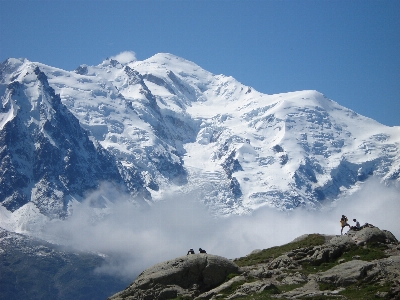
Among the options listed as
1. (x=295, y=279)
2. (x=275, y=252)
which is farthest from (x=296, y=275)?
(x=275, y=252)

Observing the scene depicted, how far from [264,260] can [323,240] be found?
7.81 m

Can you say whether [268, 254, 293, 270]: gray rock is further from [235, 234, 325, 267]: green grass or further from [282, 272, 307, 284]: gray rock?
[235, 234, 325, 267]: green grass

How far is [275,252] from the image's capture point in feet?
223

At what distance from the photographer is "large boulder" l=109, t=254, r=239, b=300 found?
53.8 meters

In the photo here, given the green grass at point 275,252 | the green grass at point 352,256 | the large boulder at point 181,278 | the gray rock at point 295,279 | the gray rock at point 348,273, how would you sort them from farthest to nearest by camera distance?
the green grass at point 275,252
the green grass at point 352,256
the large boulder at point 181,278
the gray rock at point 295,279
the gray rock at point 348,273

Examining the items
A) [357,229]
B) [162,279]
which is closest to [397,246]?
[357,229]

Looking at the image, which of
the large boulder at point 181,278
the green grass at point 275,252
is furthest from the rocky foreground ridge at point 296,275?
the green grass at point 275,252

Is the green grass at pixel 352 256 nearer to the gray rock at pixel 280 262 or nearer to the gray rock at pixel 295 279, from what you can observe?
the gray rock at pixel 295 279

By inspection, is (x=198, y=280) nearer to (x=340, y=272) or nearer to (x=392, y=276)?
(x=340, y=272)

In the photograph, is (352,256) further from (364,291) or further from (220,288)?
(220,288)

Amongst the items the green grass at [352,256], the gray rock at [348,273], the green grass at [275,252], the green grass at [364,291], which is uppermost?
the green grass at [275,252]

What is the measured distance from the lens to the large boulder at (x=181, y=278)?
176ft

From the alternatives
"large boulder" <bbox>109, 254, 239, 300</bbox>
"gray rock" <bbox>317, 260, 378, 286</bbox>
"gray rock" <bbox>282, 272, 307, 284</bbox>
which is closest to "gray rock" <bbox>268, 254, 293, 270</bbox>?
"gray rock" <bbox>282, 272, 307, 284</bbox>

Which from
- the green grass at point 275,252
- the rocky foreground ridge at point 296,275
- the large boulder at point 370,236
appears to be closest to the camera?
the rocky foreground ridge at point 296,275
